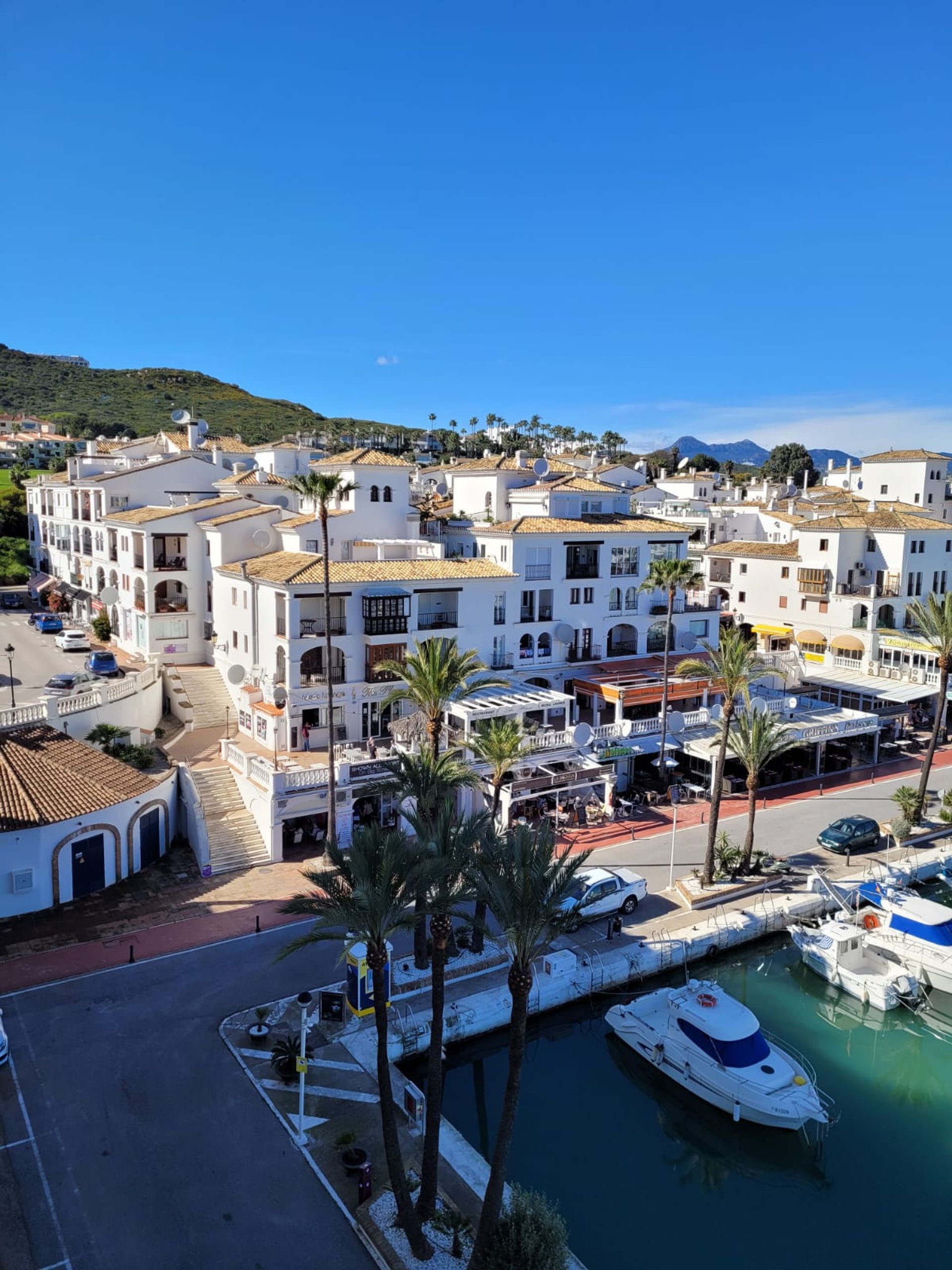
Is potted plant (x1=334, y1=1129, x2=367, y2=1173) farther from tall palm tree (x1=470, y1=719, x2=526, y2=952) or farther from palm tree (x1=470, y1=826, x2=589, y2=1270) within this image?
tall palm tree (x1=470, y1=719, x2=526, y2=952)

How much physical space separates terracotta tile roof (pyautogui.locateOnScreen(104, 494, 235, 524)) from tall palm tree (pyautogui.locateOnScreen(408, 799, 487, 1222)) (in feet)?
124

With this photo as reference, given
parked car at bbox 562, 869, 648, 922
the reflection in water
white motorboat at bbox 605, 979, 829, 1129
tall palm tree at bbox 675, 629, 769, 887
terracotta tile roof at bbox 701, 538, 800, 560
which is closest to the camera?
the reflection in water

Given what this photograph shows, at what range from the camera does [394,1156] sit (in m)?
15.4

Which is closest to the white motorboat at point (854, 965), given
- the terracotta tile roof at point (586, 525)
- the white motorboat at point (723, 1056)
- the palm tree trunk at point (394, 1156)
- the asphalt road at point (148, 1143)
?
the white motorboat at point (723, 1056)

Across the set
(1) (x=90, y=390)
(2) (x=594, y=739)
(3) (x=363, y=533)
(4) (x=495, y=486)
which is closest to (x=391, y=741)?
(2) (x=594, y=739)

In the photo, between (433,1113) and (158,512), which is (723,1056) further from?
(158,512)

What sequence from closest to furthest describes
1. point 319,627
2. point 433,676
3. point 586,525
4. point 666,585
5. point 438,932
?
point 438,932 < point 433,676 < point 319,627 < point 666,585 < point 586,525

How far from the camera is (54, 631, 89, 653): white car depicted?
55906mm

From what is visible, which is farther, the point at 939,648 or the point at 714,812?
the point at 939,648

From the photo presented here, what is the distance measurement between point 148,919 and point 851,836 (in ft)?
88.1

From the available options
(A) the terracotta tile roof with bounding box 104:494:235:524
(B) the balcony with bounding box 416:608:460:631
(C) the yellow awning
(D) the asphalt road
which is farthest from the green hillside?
(D) the asphalt road

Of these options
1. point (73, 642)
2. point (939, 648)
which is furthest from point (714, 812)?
point (73, 642)

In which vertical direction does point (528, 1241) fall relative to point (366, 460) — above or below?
below

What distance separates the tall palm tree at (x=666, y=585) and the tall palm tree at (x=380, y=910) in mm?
23650
